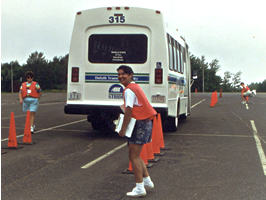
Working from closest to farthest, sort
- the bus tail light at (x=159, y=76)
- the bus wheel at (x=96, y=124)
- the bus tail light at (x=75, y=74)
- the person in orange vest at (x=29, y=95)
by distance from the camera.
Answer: the bus tail light at (x=159, y=76) < the bus tail light at (x=75, y=74) < the person in orange vest at (x=29, y=95) < the bus wheel at (x=96, y=124)

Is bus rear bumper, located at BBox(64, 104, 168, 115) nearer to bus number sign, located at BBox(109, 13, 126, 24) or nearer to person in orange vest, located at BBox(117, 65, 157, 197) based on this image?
bus number sign, located at BBox(109, 13, 126, 24)

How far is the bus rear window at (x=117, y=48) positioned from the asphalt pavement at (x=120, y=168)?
219 centimetres

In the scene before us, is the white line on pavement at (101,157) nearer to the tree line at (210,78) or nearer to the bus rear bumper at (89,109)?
the bus rear bumper at (89,109)

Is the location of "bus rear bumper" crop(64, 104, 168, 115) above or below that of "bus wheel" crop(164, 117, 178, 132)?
above

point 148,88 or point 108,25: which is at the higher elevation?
point 108,25

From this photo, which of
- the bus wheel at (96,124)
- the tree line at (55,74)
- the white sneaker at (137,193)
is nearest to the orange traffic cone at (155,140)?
the white sneaker at (137,193)

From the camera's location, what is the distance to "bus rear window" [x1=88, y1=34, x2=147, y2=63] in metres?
11.8

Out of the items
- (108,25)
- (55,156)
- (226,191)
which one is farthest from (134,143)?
(108,25)

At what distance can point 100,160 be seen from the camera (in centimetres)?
845

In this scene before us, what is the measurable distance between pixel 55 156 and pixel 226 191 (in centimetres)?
404

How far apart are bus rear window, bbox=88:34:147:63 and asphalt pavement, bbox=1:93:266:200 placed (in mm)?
2186

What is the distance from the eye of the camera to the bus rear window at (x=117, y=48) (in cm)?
1184

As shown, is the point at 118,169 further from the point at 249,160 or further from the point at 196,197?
the point at 249,160

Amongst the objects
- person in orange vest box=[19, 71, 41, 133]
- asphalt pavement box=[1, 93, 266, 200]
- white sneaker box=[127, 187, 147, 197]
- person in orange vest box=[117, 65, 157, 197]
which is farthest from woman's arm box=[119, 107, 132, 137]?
person in orange vest box=[19, 71, 41, 133]
